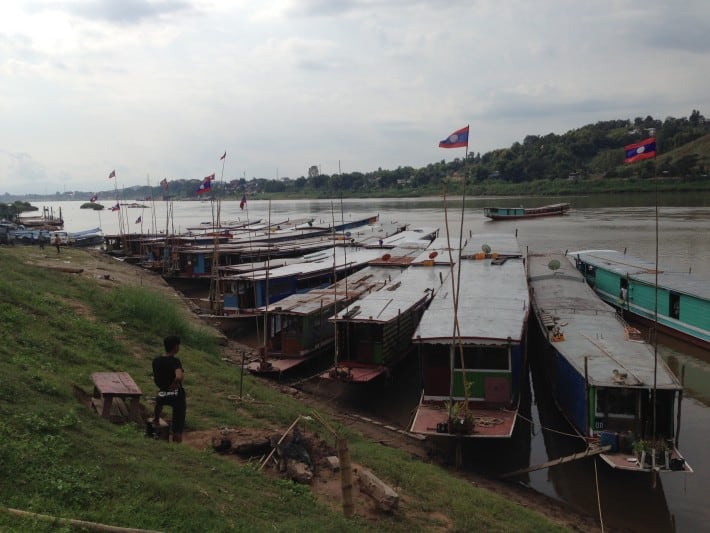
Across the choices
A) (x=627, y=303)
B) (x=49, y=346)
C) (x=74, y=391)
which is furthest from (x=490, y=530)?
(x=627, y=303)

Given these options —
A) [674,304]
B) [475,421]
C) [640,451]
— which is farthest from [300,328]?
[674,304]

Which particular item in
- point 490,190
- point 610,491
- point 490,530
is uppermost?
point 490,190

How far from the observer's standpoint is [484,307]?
14000 mm

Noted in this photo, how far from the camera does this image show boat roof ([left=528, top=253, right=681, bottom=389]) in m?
10.5

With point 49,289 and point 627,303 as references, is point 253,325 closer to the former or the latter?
point 49,289

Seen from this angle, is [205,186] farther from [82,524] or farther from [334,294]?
[82,524]

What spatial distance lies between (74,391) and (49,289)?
8.77m

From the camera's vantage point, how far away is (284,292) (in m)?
21.7

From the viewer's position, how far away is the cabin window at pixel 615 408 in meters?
10.5

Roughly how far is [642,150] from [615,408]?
4713 millimetres

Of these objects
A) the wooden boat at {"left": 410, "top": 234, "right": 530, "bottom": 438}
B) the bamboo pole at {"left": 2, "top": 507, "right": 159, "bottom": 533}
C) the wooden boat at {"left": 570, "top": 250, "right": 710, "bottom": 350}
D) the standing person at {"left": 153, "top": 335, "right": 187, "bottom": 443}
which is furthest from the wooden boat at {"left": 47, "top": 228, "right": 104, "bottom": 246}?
the bamboo pole at {"left": 2, "top": 507, "right": 159, "bottom": 533}

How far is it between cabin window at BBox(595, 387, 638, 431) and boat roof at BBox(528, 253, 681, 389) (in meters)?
0.32

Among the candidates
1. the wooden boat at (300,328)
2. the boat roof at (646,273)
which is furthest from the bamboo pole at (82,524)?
the boat roof at (646,273)

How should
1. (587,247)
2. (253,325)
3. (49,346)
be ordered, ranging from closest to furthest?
(49,346)
(253,325)
(587,247)
